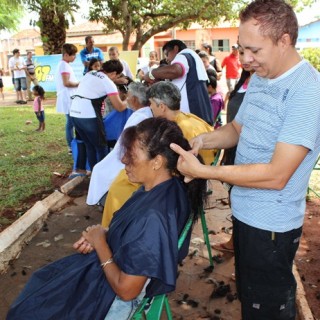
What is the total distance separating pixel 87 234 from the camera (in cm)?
202

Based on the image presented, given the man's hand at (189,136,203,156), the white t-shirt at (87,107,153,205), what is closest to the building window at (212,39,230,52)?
the white t-shirt at (87,107,153,205)

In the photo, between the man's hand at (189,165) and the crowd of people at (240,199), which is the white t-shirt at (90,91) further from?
the man's hand at (189,165)

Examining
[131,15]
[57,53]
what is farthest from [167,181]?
[57,53]

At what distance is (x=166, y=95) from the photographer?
3.40 meters

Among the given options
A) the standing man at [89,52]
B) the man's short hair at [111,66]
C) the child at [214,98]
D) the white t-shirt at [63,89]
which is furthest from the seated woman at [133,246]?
the standing man at [89,52]

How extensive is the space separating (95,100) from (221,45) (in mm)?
29955

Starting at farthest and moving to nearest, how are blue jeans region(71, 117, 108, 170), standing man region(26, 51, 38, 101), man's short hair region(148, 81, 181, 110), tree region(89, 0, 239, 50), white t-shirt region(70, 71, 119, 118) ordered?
tree region(89, 0, 239, 50)
standing man region(26, 51, 38, 101)
blue jeans region(71, 117, 108, 170)
white t-shirt region(70, 71, 119, 118)
man's short hair region(148, 81, 181, 110)

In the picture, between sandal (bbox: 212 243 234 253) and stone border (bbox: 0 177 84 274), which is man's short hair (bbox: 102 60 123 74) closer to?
stone border (bbox: 0 177 84 274)

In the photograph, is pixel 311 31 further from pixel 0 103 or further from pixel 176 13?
pixel 0 103

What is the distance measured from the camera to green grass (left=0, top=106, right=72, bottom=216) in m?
5.51

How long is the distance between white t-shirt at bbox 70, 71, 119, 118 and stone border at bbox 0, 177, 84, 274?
1022mm

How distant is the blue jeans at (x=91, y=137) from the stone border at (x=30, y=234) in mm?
688

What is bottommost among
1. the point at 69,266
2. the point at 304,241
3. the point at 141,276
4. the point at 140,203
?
the point at 304,241

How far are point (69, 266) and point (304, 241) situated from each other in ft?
8.91
